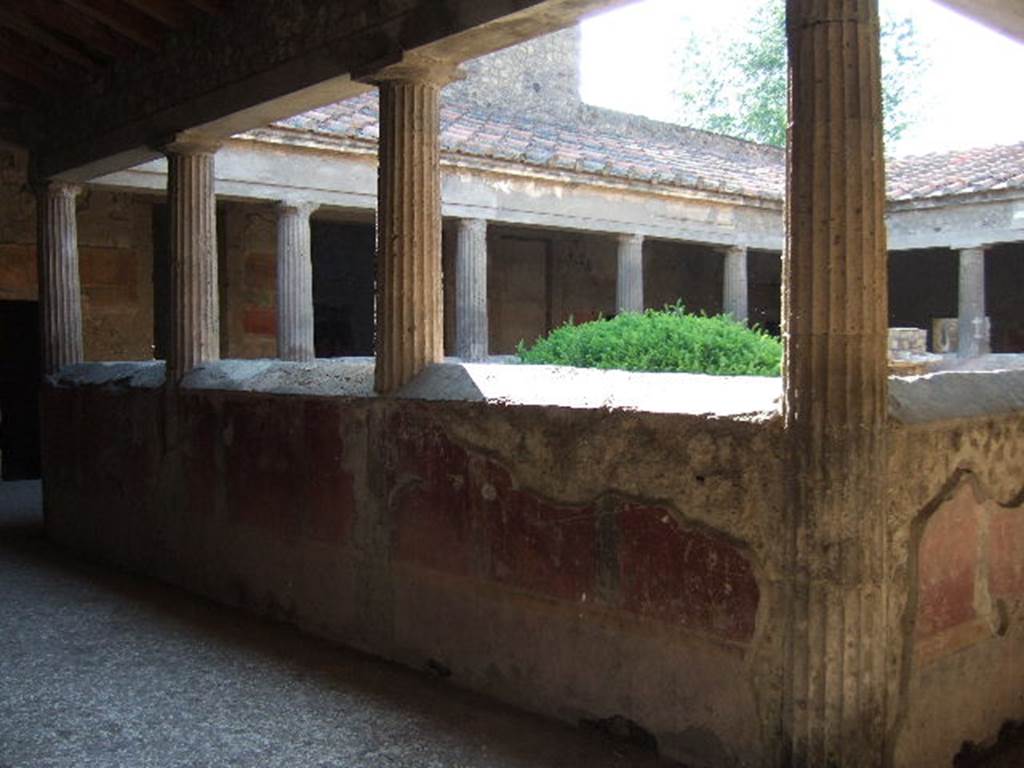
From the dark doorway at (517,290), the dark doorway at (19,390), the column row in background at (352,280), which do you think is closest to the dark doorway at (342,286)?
the column row in background at (352,280)

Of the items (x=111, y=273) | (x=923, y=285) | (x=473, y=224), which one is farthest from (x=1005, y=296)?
(x=111, y=273)

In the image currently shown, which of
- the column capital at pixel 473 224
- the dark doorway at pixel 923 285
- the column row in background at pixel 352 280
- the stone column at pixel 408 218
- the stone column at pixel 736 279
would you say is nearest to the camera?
the stone column at pixel 408 218

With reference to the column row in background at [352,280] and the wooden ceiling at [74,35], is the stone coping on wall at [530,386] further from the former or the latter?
the column row in background at [352,280]

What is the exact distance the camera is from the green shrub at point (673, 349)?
6195mm

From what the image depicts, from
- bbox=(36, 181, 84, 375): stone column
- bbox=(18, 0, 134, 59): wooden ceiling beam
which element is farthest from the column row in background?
bbox=(18, 0, 134, 59): wooden ceiling beam

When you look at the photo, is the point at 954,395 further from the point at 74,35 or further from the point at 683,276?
the point at 683,276

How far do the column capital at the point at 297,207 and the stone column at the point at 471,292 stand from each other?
5.59 ft

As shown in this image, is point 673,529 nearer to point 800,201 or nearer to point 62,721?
point 800,201

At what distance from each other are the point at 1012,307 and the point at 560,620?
1453cm

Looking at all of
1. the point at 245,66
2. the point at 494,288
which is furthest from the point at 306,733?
the point at 494,288

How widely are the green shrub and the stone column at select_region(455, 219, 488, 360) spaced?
3.11 metres

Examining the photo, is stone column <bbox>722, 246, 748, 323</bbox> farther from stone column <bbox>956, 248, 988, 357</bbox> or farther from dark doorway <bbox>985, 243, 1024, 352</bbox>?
dark doorway <bbox>985, 243, 1024, 352</bbox>

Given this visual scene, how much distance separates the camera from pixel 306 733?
11.2 feet

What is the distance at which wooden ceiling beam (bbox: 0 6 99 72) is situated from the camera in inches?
215
